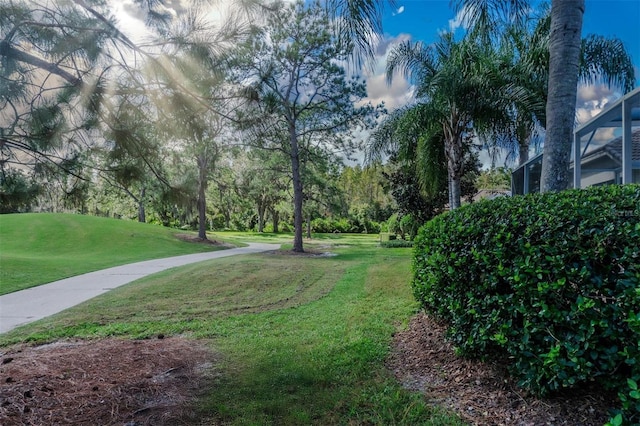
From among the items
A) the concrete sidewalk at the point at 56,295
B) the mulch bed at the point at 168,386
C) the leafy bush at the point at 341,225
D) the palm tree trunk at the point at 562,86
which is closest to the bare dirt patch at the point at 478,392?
the mulch bed at the point at 168,386

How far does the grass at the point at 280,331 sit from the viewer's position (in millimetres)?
2738

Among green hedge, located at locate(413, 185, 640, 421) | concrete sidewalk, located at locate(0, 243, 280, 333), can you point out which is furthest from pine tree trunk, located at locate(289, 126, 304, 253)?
green hedge, located at locate(413, 185, 640, 421)

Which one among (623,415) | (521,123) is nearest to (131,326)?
(623,415)

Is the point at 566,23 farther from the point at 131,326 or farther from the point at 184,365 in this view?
the point at 131,326

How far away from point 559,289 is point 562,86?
2944mm

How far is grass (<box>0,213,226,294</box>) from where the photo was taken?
10992 mm

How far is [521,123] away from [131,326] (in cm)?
977

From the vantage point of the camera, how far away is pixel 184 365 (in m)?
3.72

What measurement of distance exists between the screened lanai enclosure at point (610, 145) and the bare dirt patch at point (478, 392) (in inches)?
180

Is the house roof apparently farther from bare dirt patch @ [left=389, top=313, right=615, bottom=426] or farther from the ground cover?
bare dirt patch @ [left=389, top=313, right=615, bottom=426]

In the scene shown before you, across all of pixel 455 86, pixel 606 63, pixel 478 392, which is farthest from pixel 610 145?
pixel 478 392

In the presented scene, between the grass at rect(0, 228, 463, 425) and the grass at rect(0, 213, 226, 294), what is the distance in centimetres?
423

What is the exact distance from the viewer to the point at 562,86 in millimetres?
4016

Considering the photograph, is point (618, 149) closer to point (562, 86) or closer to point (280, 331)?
point (562, 86)
